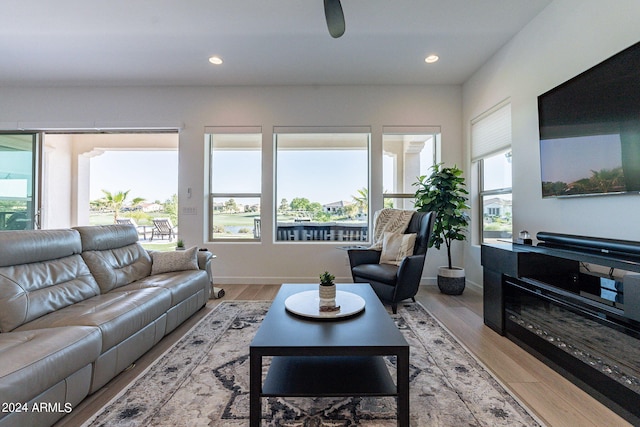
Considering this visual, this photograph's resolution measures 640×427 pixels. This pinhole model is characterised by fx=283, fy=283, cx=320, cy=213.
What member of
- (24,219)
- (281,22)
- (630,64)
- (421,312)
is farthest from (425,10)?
(24,219)

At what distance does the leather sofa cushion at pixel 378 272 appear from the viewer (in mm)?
2883

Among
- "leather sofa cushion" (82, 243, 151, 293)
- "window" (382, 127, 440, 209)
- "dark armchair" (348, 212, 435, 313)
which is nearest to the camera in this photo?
"leather sofa cushion" (82, 243, 151, 293)

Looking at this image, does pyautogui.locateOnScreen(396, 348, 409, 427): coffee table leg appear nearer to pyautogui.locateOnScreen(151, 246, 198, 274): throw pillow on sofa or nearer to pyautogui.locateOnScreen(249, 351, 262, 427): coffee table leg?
pyautogui.locateOnScreen(249, 351, 262, 427): coffee table leg

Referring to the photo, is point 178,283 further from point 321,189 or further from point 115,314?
point 321,189

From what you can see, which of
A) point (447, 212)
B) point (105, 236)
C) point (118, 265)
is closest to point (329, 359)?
point (118, 265)

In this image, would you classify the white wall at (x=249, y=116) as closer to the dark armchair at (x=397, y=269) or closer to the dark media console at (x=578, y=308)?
the dark armchair at (x=397, y=269)

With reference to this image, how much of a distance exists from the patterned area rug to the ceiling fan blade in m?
2.30

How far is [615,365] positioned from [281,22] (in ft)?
11.7

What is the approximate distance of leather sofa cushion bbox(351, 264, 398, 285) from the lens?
9.46 feet

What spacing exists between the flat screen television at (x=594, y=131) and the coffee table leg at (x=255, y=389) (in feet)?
7.92

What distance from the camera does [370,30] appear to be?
9.48ft

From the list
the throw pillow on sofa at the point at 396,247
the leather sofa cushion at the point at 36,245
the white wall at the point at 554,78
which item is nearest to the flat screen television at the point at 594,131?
the white wall at the point at 554,78

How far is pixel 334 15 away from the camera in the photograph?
1838mm

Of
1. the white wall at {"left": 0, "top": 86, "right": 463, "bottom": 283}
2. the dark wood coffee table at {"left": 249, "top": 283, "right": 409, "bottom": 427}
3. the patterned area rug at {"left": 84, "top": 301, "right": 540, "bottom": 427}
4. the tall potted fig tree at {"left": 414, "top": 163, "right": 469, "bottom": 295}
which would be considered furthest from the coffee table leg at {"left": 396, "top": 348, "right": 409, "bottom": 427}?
the white wall at {"left": 0, "top": 86, "right": 463, "bottom": 283}
